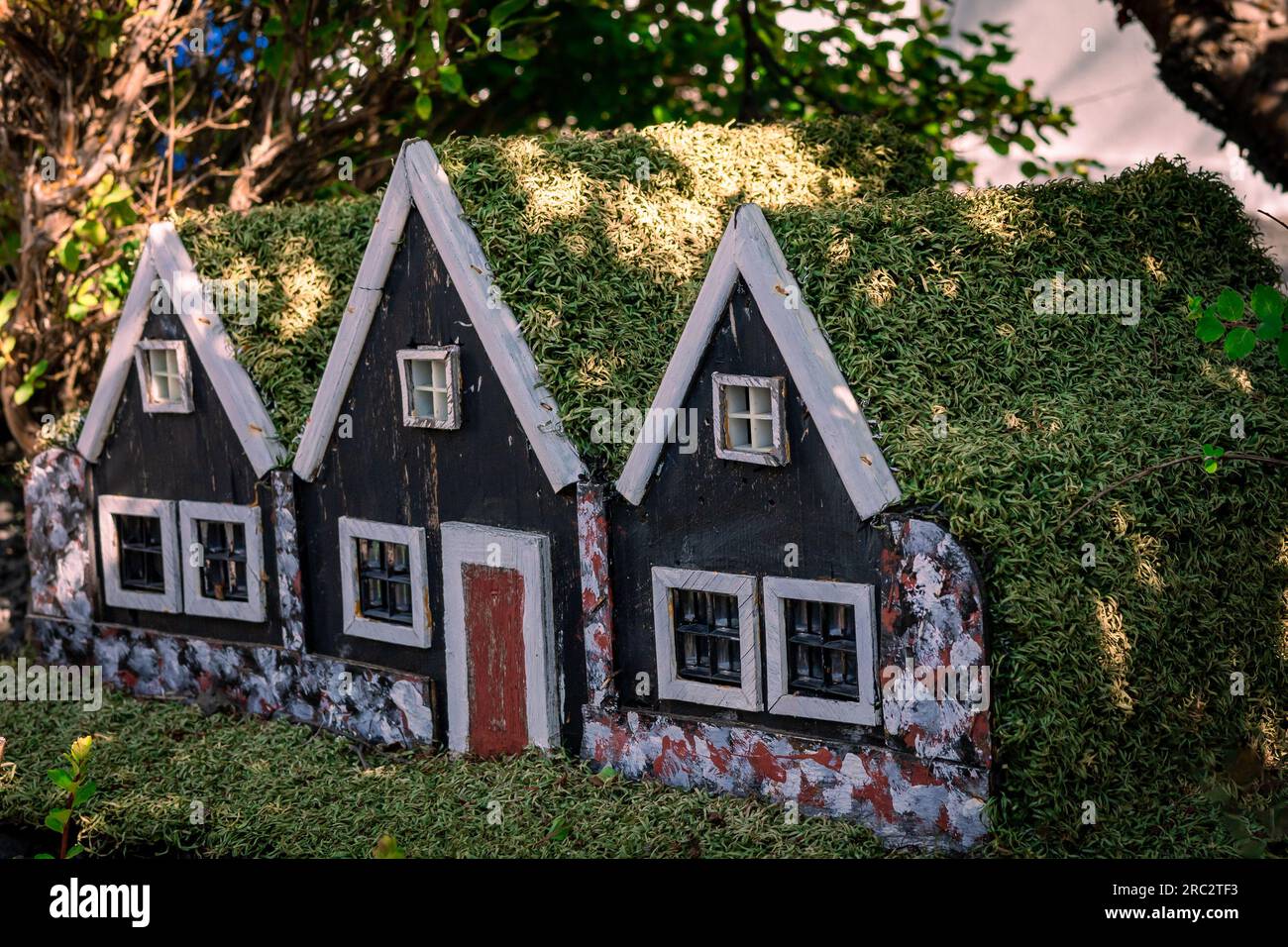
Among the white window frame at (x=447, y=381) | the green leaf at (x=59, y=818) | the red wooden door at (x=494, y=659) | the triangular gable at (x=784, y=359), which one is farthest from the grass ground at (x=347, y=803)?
the green leaf at (x=59, y=818)

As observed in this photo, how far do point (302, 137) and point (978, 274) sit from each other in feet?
24.2

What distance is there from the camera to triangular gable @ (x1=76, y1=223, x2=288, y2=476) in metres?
10.2

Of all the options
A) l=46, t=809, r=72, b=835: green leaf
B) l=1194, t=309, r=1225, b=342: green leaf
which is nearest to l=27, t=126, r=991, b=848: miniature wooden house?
l=1194, t=309, r=1225, b=342: green leaf

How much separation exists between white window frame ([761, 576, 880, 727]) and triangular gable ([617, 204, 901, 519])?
482 millimetres

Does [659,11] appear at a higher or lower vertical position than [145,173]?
higher

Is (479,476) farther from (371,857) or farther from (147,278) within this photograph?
(147,278)

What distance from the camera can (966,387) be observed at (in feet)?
26.6

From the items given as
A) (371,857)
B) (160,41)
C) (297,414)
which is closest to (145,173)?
(160,41)

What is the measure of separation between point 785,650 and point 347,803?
288 cm

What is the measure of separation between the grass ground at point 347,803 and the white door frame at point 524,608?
29 cm

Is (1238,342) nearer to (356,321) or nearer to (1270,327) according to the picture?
(1270,327)

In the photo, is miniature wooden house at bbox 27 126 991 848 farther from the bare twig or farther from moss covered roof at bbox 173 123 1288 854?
the bare twig

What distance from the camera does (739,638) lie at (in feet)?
26.6

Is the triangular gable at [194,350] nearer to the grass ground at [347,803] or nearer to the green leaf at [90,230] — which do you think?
the green leaf at [90,230]
